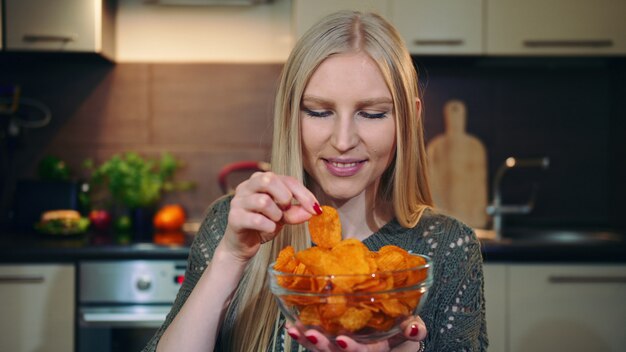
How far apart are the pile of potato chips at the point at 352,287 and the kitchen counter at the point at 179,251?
149 centimetres

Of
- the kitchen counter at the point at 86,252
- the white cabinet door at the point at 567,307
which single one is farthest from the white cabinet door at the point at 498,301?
the kitchen counter at the point at 86,252

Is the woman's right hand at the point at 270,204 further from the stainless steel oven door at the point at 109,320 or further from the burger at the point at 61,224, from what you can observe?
the burger at the point at 61,224

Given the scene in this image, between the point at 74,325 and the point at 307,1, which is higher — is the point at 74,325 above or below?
below

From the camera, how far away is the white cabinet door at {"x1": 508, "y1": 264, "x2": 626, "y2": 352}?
220 cm

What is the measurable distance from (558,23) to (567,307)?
1.13m

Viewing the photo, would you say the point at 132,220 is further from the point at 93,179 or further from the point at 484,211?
the point at 484,211

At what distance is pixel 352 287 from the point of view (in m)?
0.68

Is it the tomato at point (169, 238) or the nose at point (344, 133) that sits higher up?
the nose at point (344, 133)

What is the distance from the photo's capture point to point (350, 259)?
725 mm

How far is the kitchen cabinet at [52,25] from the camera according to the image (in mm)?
2480

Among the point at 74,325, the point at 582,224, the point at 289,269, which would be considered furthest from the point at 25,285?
the point at 582,224

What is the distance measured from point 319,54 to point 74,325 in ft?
5.06

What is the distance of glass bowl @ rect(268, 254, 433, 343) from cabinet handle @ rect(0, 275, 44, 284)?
→ 1.70 metres

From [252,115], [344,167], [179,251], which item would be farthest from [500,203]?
[344,167]
